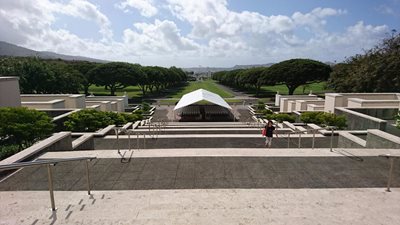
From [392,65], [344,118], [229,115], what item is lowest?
[229,115]

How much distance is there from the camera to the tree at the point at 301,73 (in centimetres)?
5122

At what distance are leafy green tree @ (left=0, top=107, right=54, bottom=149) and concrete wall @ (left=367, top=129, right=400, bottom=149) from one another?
A: 12.2 metres

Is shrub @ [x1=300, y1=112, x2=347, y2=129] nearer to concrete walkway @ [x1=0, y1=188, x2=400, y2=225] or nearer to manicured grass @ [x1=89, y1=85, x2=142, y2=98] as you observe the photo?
concrete walkway @ [x1=0, y1=188, x2=400, y2=225]

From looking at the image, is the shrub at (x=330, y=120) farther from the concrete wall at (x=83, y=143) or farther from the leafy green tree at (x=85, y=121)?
the leafy green tree at (x=85, y=121)

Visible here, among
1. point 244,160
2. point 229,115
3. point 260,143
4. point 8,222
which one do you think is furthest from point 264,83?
point 8,222

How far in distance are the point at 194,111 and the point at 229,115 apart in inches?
169

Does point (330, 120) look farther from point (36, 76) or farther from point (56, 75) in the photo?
point (56, 75)

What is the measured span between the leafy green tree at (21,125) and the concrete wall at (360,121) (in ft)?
49.7

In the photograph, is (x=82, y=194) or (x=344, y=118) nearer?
(x=82, y=194)

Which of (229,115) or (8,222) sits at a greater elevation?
(8,222)

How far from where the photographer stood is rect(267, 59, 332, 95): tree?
2016 inches

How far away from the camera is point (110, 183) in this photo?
624 centimetres

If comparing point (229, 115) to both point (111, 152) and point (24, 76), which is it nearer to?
point (111, 152)

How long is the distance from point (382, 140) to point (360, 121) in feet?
22.1
